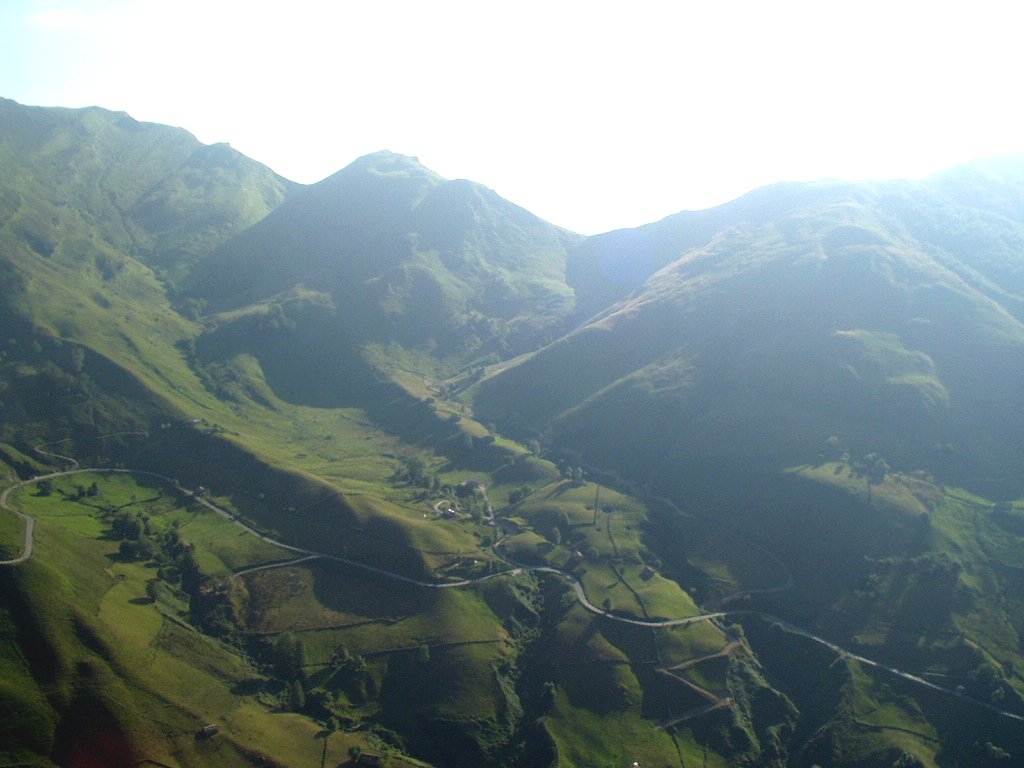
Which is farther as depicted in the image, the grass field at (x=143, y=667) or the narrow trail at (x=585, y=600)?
the narrow trail at (x=585, y=600)

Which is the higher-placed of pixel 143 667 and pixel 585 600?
pixel 143 667

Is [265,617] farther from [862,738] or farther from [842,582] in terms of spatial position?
[842,582]

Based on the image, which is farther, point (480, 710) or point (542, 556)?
point (542, 556)

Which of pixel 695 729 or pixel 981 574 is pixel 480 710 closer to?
pixel 695 729

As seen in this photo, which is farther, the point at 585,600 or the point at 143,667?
the point at 585,600

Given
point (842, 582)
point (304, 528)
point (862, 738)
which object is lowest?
A: point (862, 738)

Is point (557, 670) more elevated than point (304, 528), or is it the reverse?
point (304, 528)

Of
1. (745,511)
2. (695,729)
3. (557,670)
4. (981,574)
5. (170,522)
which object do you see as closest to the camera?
(695,729)

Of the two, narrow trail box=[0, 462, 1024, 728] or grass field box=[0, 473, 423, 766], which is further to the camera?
narrow trail box=[0, 462, 1024, 728]

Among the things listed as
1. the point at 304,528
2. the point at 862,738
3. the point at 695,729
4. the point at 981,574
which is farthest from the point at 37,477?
the point at 981,574

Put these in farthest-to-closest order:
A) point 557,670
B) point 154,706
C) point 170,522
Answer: point 170,522 → point 557,670 → point 154,706
